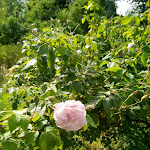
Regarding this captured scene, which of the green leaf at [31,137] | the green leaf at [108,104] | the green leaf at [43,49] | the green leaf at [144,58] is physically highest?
the green leaf at [43,49]

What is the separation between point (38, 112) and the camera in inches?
24.6

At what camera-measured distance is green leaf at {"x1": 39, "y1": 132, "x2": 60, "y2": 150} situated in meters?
0.53

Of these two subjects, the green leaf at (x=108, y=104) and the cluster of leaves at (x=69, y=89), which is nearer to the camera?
the cluster of leaves at (x=69, y=89)

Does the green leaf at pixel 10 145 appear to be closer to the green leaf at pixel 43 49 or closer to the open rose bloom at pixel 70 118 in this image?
the open rose bloom at pixel 70 118

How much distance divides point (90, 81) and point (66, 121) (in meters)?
0.51

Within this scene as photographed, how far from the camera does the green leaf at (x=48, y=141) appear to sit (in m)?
0.53

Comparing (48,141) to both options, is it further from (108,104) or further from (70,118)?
(108,104)

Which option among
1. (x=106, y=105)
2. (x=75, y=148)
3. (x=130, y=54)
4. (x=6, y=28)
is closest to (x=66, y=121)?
(x=106, y=105)

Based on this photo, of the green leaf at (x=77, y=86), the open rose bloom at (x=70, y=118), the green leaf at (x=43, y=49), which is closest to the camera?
the open rose bloom at (x=70, y=118)

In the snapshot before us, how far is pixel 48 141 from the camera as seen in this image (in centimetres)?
53

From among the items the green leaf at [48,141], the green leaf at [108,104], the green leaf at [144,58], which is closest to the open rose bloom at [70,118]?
the green leaf at [48,141]

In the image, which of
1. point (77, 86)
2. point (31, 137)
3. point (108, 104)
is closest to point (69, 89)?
point (77, 86)

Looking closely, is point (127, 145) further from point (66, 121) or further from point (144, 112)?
point (66, 121)

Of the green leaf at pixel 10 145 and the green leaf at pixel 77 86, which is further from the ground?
the green leaf at pixel 77 86
